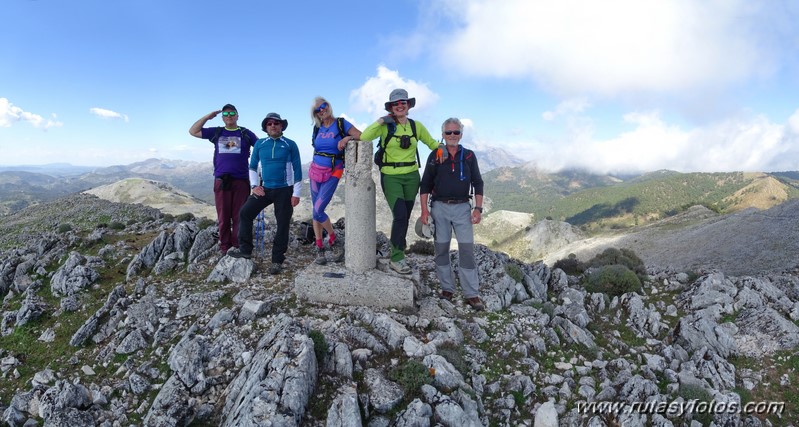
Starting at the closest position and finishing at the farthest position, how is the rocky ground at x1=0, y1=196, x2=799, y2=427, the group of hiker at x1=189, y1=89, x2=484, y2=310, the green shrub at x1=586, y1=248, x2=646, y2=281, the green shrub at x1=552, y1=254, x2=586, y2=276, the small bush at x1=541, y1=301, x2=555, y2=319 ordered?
the rocky ground at x1=0, y1=196, x2=799, y2=427 < the group of hiker at x1=189, y1=89, x2=484, y2=310 < the small bush at x1=541, y1=301, x2=555, y2=319 < the green shrub at x1=552, y1=254, x2=586, y2=276 < the green shrub at x1=586, y1=248, x2=646, y2=281

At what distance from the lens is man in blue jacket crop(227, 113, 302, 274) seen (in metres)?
8.91

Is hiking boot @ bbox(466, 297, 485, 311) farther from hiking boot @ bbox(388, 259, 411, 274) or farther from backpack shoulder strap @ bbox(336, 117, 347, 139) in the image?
backpack shoulder strap @ bbox(336, 117, 347, 139)

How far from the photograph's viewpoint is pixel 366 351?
688 cm

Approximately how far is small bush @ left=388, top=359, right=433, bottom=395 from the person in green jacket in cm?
318

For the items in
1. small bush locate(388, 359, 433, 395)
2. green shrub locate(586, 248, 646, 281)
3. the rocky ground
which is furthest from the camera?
green shrub locate(586, 248, 646, 281)

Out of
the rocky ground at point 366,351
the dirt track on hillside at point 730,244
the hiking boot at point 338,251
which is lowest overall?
the dirt track on hillside at point 730,244

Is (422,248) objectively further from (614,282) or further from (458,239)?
(614,282)

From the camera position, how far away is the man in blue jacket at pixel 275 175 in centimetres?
891

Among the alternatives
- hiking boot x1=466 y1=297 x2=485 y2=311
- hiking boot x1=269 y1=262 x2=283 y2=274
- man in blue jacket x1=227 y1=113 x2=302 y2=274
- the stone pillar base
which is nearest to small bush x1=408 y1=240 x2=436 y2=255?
hiking boot x1=466 y1=297 x2=485 y2=311

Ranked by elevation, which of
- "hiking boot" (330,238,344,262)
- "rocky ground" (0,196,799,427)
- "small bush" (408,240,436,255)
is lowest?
"rocky ground" (0,196,799,427)

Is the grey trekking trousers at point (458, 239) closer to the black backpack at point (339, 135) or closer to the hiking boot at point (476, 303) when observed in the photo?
the hiking boot at point (476, 303)

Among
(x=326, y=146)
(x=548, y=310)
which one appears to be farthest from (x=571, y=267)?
(x=326, y=146)

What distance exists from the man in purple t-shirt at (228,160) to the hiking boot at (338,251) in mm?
2938

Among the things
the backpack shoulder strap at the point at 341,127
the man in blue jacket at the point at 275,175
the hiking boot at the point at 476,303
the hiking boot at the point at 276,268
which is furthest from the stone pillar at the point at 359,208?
the hiking boot at the point at 476,303
